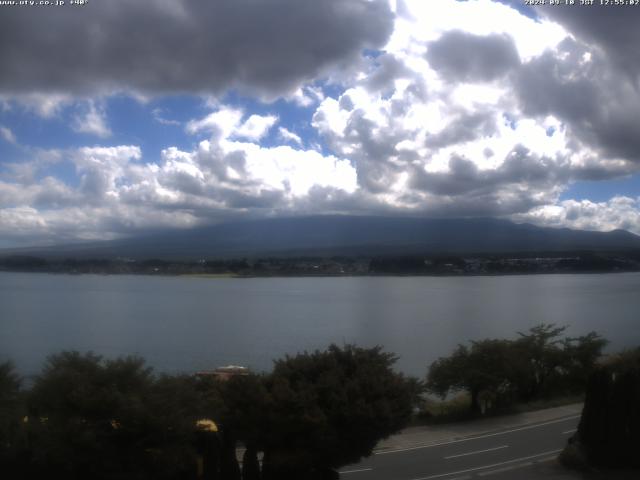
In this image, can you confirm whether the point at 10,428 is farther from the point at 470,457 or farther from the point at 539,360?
the point at 539,360

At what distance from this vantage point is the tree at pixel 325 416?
34.3ft

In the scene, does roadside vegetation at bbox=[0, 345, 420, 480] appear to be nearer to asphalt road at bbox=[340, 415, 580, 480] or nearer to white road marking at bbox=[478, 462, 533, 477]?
asphalt road at bbox=[340, 415, 580, 480]

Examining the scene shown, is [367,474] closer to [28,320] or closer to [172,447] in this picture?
[172,447]

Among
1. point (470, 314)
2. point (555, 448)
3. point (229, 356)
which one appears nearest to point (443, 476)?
point (555, 448)

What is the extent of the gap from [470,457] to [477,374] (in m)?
9.15

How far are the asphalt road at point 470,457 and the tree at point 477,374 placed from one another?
5.49 metres

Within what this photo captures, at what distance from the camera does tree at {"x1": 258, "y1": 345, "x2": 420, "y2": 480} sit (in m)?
10.5

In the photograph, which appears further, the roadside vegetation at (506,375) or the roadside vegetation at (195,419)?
the roadside vegetation at (506,375)

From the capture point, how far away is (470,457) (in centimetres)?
1466

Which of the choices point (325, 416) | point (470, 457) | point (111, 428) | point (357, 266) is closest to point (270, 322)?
point (470, 457)

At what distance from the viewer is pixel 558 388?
26953 millimetres

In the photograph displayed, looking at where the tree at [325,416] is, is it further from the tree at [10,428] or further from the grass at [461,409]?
the grass at [461,409]

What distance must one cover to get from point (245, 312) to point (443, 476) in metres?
49.8

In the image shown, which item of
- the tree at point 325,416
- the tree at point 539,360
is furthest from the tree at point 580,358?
the tree at point 325,416
